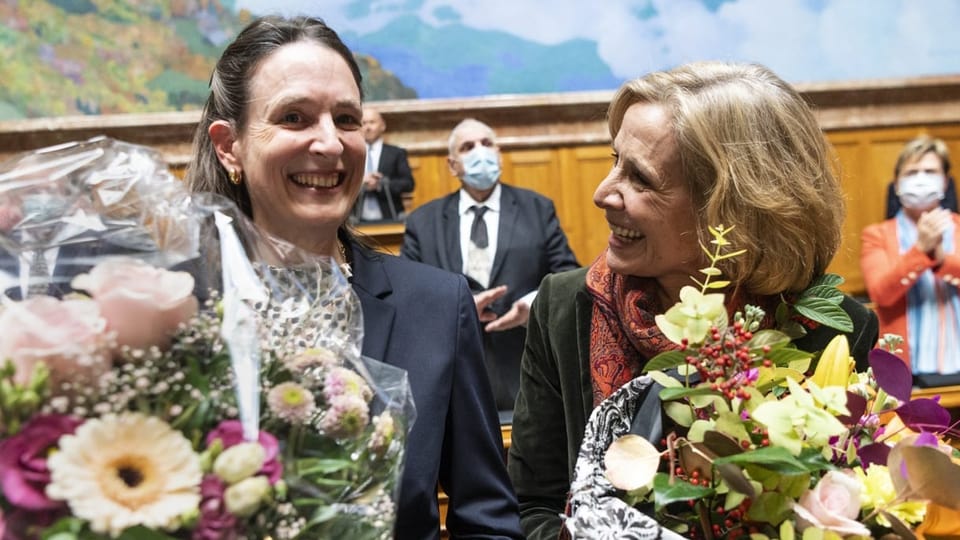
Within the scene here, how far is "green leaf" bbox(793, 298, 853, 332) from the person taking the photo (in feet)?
4.26

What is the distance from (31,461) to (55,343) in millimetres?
85

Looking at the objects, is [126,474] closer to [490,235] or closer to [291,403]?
[291,403]

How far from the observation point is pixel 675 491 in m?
0.92

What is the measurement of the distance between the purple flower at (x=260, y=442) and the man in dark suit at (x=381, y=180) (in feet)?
17.1

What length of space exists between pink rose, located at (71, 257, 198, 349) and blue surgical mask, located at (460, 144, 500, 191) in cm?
425

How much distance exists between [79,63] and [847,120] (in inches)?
230

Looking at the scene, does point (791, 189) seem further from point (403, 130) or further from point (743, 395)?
point (403, 130)

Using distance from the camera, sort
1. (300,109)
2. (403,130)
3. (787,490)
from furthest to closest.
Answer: (403,130), (300,109), (787,490)

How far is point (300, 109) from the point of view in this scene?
1.33 m

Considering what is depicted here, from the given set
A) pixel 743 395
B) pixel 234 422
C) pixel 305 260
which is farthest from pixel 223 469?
pixel 743 395

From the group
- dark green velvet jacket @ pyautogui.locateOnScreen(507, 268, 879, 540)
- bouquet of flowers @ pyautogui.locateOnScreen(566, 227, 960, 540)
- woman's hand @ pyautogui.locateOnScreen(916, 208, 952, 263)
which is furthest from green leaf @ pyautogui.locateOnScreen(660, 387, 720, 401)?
woman's hand @ pyautogui.locateOnScreen(916, 208, 952, 263)

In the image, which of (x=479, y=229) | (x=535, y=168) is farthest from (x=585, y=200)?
(x=479, y=229)

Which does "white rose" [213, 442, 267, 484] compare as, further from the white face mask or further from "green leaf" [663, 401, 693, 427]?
the white face mask

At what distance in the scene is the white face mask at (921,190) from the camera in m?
4.90
